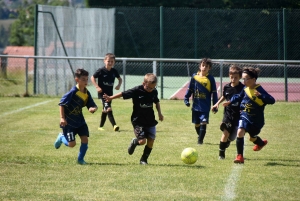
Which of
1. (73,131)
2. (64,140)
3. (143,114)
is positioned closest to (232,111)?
(143,114)

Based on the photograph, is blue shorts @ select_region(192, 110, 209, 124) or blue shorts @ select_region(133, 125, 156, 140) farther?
blue shorts @ select_region(192, 110, 209, 124)

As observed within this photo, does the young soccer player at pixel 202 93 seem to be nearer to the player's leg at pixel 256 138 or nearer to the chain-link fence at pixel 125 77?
the player's leg at pixel 256 138

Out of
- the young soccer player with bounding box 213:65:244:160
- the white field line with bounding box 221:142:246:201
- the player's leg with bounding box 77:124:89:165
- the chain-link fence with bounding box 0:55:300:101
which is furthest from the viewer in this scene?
the chain-link fence with bounding box 0:55:300:101

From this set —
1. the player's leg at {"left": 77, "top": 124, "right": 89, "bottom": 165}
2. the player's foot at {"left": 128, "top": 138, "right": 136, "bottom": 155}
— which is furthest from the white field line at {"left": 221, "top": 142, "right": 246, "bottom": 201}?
the player's leg at {"left": 77, "top": 124, "right": 89, "bottom": 165}

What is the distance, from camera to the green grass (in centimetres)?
772

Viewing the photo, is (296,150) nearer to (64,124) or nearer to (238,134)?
(238,134)

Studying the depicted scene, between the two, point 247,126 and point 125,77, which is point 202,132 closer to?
→ point 247,126

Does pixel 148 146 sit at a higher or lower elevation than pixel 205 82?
lower

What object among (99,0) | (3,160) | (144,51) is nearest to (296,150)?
(3,160)

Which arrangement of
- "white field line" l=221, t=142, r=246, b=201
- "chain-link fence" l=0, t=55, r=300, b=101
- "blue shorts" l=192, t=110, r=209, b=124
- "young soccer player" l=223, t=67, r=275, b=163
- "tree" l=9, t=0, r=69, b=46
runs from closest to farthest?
1. "white field line" l=221, t=142, r=246, b=201
2. "young soccer player" l=223, t=67, r=275, b=163
3. "blue shorts" l=192, t=110, r=209, b=124
4. "chain-link fence" l=0, t=55, r=300, b=101
5. "tree" l=9, t=0, r=69, b=46

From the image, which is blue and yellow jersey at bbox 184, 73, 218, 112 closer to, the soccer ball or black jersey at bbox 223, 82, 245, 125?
black jersey at bbox 223, 82, 245, 125

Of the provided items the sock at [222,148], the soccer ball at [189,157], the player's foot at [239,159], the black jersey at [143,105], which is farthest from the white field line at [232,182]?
the black jersey at [143,105]

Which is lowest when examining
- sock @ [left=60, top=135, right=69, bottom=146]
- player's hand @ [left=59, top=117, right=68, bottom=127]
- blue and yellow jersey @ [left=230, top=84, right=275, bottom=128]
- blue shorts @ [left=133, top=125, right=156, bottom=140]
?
sock @ [left=60, top=135, right=69, bottom=146]

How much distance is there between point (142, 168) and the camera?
945 centimetres
